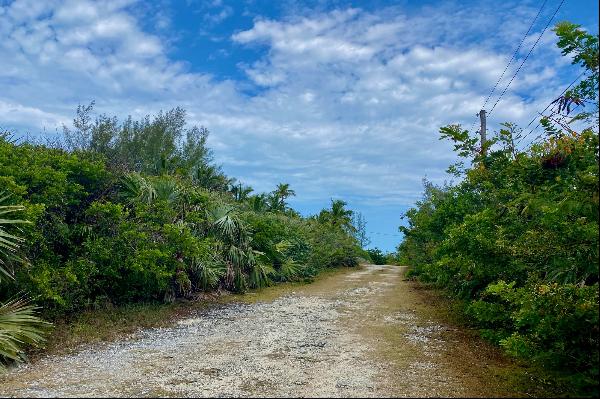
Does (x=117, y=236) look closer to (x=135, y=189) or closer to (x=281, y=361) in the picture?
(x=135, y=189)

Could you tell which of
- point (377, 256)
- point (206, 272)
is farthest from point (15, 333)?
point (377, 256)

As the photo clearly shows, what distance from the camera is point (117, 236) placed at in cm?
1001

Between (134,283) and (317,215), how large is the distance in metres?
26.9

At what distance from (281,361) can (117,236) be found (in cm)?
517

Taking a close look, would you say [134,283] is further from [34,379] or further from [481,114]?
[481,114]

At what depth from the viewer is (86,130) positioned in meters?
19.7

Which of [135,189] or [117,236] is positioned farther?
[135,189]

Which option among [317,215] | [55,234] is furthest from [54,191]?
[317,215]

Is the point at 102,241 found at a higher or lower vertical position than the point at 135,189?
lower

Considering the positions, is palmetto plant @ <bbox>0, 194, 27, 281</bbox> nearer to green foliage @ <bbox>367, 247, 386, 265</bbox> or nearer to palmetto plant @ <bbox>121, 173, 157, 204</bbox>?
palmetto plant @ <bbox>121, 173, 157, 204</bbox>

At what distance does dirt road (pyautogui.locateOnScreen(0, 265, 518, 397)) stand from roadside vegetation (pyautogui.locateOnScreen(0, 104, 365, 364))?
3.98 ft

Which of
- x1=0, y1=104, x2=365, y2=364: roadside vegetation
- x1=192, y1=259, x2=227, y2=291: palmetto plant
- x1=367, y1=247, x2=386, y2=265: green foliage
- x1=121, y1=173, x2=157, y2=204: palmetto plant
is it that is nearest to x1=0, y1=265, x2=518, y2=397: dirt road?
x1=0, y1=104, x2=365, y2=364: roadside vegetation

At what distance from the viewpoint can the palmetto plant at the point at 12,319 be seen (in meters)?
6.48

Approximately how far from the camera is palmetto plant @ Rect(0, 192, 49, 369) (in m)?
6.48
